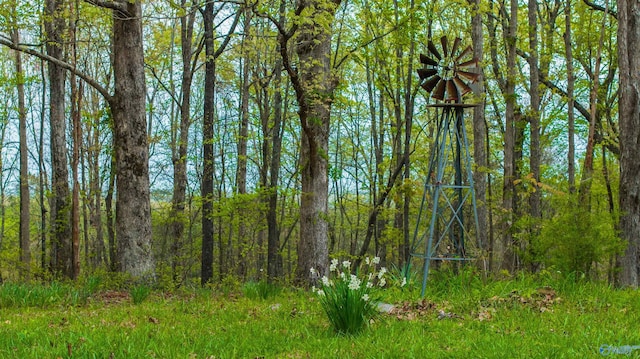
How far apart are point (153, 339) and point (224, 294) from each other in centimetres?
368

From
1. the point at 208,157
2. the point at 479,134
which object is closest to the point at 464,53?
the point at 479,134

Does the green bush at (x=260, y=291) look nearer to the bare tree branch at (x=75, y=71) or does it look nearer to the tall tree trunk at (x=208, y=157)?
the bare tree branch at (x=75, y=71)

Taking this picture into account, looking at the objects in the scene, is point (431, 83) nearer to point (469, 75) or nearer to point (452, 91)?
point (452, 91)

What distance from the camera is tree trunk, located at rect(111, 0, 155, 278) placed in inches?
347

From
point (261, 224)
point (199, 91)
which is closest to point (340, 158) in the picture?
point (199, 91)

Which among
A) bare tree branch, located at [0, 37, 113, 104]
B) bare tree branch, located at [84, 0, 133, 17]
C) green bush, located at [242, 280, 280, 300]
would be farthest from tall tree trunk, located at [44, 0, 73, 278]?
green bush, located at [242, 280, 280, 300]

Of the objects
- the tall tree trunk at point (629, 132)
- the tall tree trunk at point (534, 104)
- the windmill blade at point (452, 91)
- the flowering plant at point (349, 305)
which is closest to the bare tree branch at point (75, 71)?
the windmill blade at point (452, 91)

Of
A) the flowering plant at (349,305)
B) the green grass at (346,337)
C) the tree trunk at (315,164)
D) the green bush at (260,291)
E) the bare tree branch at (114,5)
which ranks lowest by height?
the green bush at (260,291)

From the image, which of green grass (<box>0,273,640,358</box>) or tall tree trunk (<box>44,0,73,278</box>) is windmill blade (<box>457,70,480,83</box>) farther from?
tall tree trunk (<box>44,0,73,278</box>)

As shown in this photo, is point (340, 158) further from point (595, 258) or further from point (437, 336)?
point (437, 336)

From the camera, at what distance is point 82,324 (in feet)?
16.5

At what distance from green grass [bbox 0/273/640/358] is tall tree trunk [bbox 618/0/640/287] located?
229cm

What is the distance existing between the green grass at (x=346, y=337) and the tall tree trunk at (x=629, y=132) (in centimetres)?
229

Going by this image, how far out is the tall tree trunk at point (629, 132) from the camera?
827 centimetres
